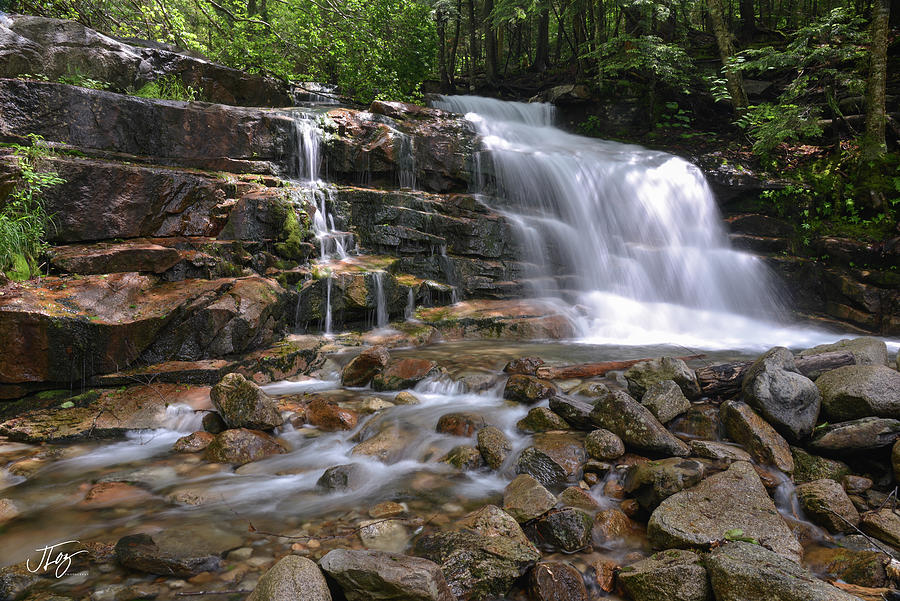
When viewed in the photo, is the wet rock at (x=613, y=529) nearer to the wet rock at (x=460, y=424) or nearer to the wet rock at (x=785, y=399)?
the wet rock at (x=460, y=424)

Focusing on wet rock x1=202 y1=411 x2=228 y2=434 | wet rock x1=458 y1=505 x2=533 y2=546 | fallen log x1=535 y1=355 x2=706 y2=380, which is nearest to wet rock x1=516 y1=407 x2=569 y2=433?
fallen log x1=535 y1=355 x2=706 y2=380

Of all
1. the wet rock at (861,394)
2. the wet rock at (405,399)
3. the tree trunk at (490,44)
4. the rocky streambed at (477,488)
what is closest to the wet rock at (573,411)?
the rocky streambed at (477,488)

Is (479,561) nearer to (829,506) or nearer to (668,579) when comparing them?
(668,579)

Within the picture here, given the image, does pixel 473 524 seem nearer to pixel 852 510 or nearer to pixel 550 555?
pixel 550 555

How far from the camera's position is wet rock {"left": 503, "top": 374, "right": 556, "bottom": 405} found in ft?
15.8

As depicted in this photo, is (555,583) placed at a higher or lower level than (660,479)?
lower

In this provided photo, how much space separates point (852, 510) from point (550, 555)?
207 cm

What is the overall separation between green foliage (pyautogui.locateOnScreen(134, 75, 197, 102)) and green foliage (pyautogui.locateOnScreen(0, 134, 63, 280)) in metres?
3.66

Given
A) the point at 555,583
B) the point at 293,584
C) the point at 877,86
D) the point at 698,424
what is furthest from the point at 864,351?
the point at 877,86

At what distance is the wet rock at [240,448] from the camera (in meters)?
4.05

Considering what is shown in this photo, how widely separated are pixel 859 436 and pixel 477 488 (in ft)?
9.86

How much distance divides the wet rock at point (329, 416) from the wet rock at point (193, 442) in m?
0.97

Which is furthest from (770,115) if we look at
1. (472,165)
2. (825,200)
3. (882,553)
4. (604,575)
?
(604,575)

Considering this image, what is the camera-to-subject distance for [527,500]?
2996mm
